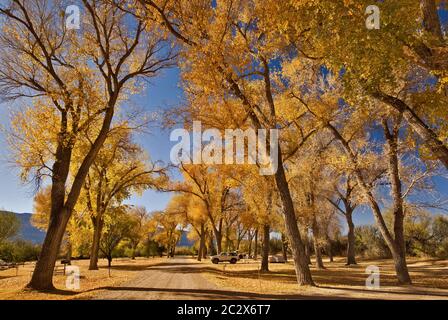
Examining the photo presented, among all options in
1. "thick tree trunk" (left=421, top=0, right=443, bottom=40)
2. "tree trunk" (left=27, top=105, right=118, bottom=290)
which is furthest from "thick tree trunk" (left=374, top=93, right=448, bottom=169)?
"tree trunk" (left=27, top=105, right=118, bottom=290)

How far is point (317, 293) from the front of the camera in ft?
37.4

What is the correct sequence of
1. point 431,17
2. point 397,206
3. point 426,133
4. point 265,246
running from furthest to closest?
1. point 265,246
2. point 397,206
3. point 426,133
4. point 431,17

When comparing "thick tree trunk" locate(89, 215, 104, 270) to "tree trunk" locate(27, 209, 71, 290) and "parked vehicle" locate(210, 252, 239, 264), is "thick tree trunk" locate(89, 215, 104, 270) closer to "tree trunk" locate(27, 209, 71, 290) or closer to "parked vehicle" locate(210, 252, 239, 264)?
"tree trunk" locate(27, 209, 71, 290)

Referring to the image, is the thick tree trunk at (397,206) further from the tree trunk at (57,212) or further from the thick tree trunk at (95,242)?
the thick tree trunk at (95,242)

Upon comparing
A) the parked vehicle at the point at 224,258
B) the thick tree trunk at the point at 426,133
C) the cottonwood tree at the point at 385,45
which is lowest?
the parked vehicle at the point at 224,258

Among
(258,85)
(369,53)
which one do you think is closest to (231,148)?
(258,85)

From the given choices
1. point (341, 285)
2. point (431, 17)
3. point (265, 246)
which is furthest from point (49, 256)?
point (265, 246)

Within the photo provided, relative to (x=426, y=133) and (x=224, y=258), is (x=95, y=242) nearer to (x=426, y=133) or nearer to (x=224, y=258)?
(x=224, y=258)

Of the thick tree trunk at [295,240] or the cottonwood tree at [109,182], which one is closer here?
the thick tree trunk at [295,240]

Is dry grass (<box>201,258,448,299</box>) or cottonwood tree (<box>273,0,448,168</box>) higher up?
cottonwood tree (<box>273,0,448,168</box>)

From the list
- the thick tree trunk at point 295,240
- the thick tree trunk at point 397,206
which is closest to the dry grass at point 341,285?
the thick tree trunk at point 295,240
